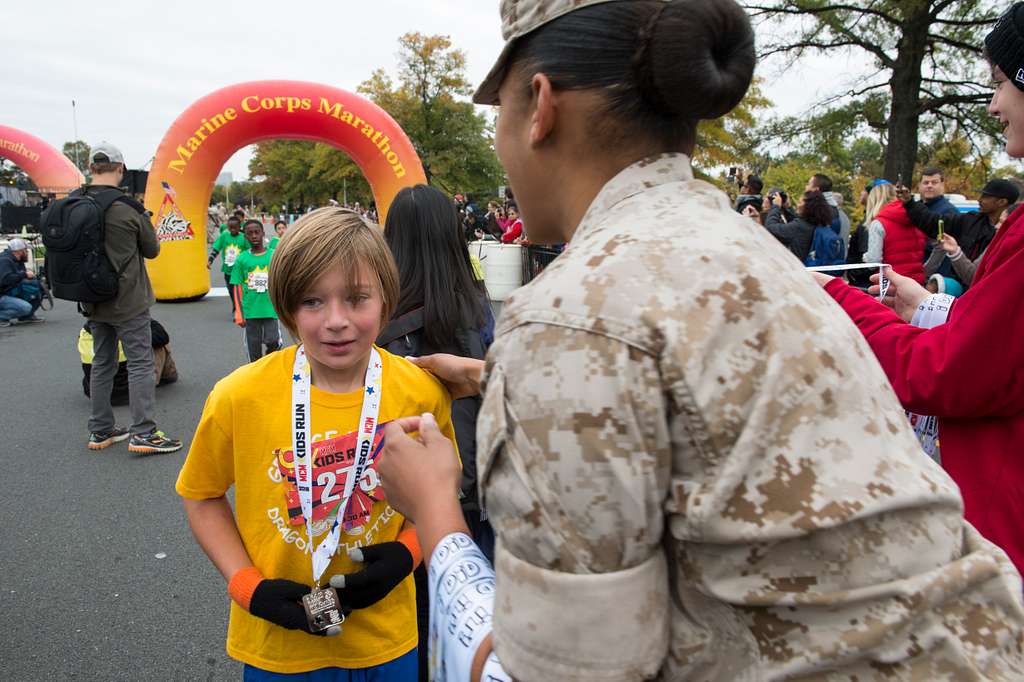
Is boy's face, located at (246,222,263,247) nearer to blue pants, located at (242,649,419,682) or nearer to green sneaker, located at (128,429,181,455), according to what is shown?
green sneaker, located at (128,429,181,455)

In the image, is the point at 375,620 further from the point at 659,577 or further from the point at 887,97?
the point at 887,97

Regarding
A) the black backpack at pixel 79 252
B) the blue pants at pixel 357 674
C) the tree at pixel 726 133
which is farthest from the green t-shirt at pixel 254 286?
the tree at pixel 726 133

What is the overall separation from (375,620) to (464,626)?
3.34 ft

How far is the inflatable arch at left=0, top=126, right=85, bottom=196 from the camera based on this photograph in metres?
25.3

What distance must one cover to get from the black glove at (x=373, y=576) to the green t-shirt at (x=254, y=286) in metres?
5.70

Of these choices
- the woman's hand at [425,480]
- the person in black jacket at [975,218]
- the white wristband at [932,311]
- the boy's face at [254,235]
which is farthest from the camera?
the boy's face at [254,235]

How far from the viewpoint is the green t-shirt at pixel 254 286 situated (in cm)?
706

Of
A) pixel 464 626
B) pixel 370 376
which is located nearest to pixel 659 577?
pixel 464 626

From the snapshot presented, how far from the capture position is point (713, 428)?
30.0 inches

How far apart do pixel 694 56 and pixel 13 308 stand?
1309 centimetres

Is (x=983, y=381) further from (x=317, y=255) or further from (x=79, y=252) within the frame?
(x=79, y=252)

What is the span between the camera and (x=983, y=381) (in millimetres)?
1533

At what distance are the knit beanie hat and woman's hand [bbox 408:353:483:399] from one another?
1.41m

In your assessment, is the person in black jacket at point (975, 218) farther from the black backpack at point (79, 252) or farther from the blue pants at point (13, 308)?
the blue pants at point (13, 308)
